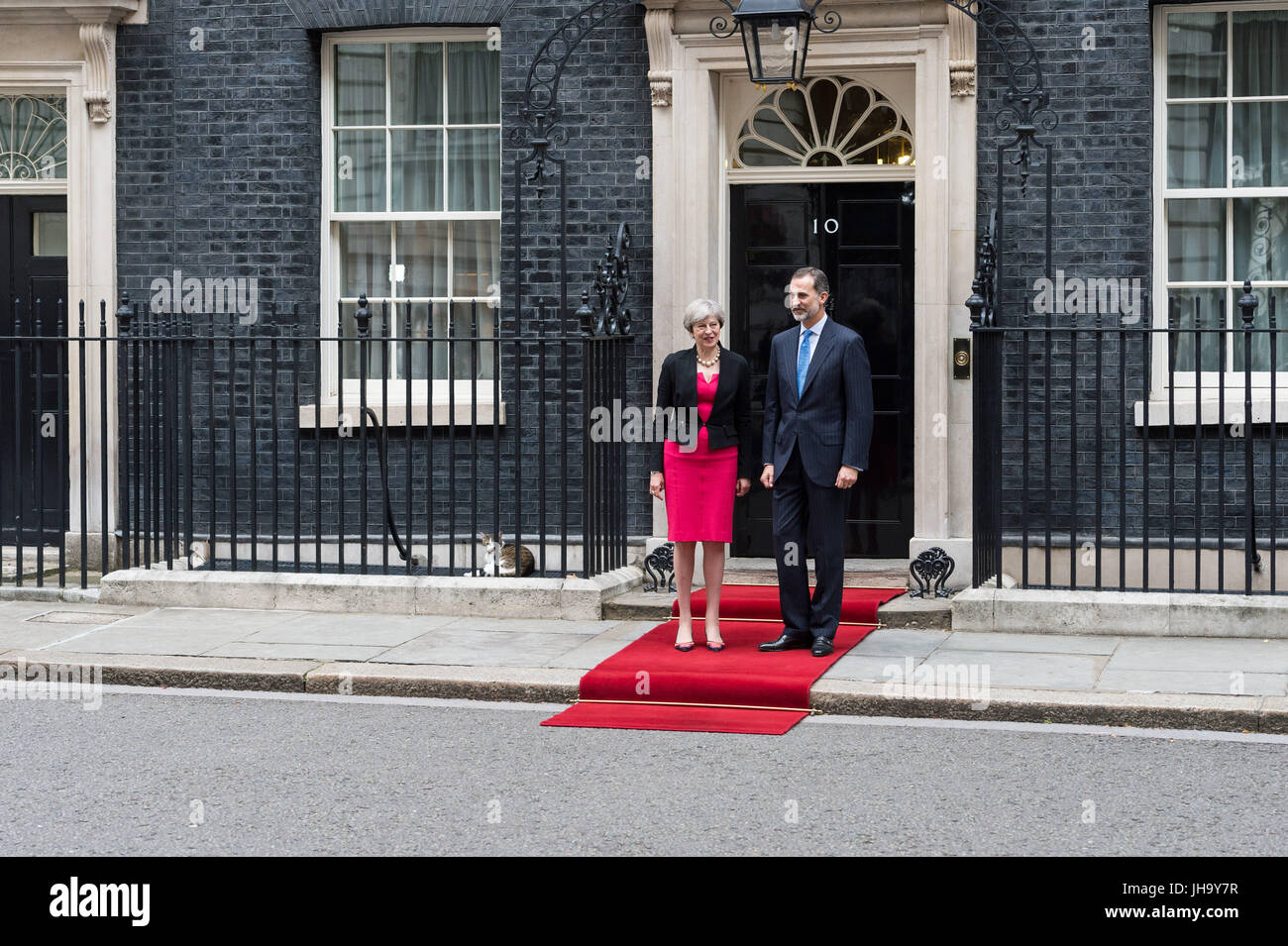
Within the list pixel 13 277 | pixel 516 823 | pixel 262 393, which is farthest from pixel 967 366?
pixel 13 277

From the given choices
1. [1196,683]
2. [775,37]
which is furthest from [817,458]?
[775,37]

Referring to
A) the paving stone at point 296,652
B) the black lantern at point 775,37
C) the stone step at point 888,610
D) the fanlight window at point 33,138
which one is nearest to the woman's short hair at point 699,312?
the black lantern at point 775,37

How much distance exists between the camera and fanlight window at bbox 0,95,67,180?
39.9ft

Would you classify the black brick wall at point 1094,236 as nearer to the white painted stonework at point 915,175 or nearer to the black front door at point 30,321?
the white painted stonework at point 915,175

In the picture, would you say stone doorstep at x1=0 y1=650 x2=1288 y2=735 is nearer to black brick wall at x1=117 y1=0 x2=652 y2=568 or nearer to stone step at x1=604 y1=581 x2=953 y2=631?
stone step at x1=604 y1=581 x2=953 y2=631

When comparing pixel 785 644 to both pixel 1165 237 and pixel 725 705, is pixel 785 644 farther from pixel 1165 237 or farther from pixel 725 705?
pixel 1165 237

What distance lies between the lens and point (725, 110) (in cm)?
1112

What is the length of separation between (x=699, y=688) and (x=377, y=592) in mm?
2770

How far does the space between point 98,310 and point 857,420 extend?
6016mm

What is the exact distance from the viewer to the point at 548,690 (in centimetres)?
803

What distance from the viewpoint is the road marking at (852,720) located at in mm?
7195

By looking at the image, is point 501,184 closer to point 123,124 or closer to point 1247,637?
point 123,124

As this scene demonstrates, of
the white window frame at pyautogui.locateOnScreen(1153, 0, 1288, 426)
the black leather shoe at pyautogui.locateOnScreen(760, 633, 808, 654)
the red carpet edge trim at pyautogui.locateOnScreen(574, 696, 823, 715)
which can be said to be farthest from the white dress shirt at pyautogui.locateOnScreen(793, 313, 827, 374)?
the white window frame at pyautogui.locateOnScreen(1153, 0, 1288, 426)

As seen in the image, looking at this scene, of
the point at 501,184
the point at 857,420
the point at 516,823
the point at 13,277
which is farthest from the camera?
the point at 13,277
